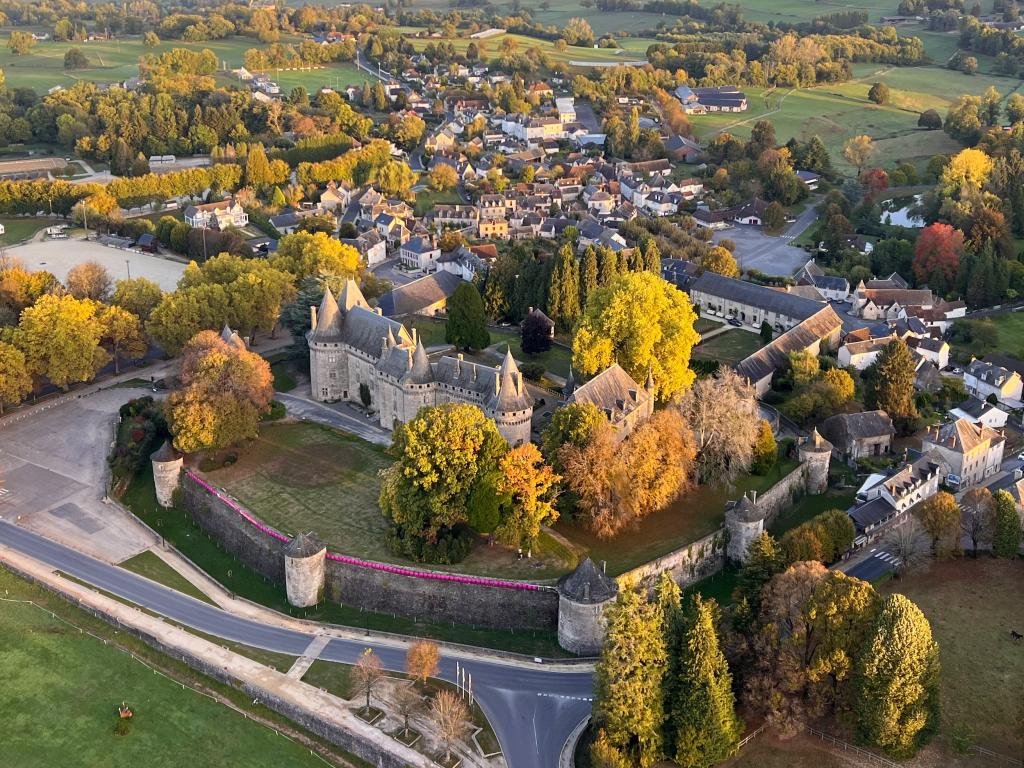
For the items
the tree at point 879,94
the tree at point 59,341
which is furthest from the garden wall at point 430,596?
the tree at point 879,94

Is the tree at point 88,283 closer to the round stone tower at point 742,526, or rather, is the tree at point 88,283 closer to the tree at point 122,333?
the tree at point 122,333

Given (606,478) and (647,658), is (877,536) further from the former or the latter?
(647,658)

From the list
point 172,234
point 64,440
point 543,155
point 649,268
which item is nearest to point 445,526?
point 64,440

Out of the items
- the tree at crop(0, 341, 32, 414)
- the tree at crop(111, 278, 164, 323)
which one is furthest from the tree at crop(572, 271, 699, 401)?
the tree at crop(0, 341, 32, 414)

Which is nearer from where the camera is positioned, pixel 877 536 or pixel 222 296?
pixel 877 536

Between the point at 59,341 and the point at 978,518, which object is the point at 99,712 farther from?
the point at 978,518

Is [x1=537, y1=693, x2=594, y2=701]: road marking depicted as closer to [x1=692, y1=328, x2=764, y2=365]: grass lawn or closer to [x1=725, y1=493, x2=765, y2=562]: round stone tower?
[x1=725, y1=493, x2=765, y2=562]: round stone tower

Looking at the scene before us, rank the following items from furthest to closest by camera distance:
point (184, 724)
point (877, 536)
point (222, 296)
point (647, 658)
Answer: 1. point (222, 296)
2. point (877, 536)
3. point (184, 724)
4. point (647, 658)
